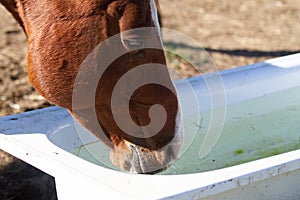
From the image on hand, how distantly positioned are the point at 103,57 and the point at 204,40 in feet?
8.02

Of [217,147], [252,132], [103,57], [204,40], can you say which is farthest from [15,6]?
[204,40]

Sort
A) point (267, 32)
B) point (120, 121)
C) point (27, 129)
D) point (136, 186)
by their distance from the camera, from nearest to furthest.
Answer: point (136, 186), point (120, 121), point (27, 129), point (267, 32)

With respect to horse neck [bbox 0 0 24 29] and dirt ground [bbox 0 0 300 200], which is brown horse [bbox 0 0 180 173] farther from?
dirt ground [bbox 0 0 300 200]

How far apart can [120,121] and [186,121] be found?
0.82m

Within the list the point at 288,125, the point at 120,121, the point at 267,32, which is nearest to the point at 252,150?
the point at 288,125

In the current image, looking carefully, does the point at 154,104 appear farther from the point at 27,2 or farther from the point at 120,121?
the point at 27,2

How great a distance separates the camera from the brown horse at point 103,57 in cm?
159

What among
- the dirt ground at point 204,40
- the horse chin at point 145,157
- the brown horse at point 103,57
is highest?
the brown horse at point 103,57

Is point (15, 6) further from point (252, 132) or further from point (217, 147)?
point (252, 132)

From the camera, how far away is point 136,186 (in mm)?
1649

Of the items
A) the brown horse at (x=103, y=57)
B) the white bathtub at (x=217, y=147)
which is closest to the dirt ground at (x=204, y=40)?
the white bathtub at (x=217, y=147)

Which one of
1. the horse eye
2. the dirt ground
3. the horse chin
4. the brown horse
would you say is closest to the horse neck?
the brown horse

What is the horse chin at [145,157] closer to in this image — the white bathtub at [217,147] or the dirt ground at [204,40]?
the white bathtub at [217,147]

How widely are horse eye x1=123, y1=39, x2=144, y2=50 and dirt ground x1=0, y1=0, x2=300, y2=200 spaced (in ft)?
3.28
